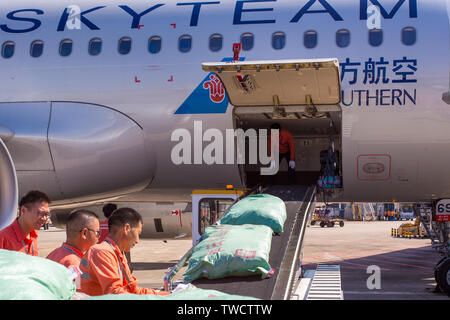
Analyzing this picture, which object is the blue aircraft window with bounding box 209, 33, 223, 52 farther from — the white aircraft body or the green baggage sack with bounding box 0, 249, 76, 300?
the green baggage sack with bounding box 0, 249, 76, 300

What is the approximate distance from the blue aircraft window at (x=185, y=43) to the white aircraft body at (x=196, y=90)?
0.02 m

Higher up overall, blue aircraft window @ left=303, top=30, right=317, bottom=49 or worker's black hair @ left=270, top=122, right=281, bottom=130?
blue aircraft window @ left=303, top=30, right=317, bottom=49

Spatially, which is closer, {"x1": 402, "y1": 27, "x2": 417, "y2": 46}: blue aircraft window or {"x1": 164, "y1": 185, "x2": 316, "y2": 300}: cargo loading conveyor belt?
{"x1": 164, "y1": 185, "x2": 316, "y2": 300}: cargo loading conveyor belt

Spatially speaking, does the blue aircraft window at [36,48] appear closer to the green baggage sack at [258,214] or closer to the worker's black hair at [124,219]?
the green baggage sack at [258,214]

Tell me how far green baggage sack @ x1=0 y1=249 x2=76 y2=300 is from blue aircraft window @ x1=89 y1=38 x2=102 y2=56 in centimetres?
845

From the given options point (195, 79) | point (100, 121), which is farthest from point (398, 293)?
point (100, 121)

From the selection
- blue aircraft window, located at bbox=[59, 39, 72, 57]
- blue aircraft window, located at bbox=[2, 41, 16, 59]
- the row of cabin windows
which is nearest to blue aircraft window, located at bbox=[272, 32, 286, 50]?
the row of cabin windows

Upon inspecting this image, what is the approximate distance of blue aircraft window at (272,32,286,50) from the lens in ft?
36.8

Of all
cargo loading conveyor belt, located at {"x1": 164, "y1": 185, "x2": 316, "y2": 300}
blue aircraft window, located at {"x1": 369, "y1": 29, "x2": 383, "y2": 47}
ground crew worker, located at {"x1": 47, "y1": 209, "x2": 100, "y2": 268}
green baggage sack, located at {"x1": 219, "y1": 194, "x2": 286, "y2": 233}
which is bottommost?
cargo loading conveyor belt, located at {"x1": 164, "y1": 185, "x2": 316, "y2": 300}

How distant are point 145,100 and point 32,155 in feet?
8.58

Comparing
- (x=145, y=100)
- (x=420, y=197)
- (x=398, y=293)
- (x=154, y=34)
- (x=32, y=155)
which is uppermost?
(x=154, y=34)
